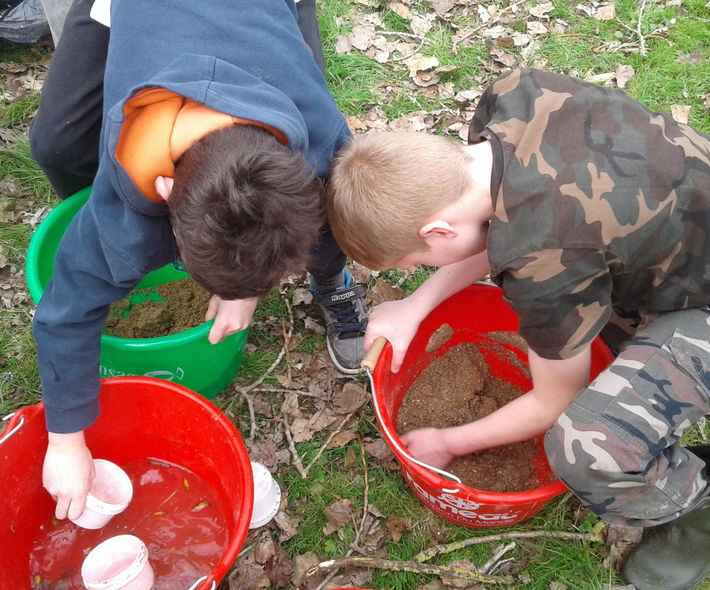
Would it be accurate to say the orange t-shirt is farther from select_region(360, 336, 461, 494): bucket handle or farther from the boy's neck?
select_region(360, 336, 461, 494): bucket handle

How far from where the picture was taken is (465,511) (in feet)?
5.49

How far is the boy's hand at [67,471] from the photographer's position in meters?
1.55

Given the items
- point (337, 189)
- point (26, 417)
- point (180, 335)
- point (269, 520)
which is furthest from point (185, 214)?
point (269, 520)

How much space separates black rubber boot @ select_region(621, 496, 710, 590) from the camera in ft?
5.64

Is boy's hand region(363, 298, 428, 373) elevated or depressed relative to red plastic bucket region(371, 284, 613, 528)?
elevated

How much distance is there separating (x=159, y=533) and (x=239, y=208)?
45.6 inches

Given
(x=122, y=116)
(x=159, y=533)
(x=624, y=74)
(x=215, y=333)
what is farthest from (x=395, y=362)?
(x=624, y=74)

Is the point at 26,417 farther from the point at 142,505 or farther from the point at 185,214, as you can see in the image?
the point at 185,214

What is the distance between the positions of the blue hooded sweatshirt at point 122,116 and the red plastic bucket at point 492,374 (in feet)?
2.17

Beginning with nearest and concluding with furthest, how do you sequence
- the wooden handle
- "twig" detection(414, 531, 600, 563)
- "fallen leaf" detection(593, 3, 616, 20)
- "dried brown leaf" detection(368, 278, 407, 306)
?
the wooden handle
"twig" detection(414, 531, 600, 563)
"dried brown leaf" detection(368, 278, 407, 306)
"fallen leaf" detection(593, 3, 616, 20)

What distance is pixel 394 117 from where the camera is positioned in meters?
2.82

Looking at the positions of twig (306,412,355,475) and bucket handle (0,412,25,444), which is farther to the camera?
twig (306,412,355,475)

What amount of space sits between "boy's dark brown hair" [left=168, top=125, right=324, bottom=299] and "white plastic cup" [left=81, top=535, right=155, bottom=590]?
78 cm

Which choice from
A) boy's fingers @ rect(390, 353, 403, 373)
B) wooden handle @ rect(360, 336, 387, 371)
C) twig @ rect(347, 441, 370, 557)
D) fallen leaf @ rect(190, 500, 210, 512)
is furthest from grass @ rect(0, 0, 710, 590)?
wooden handle @ rect(360, 336, 387, 371)
